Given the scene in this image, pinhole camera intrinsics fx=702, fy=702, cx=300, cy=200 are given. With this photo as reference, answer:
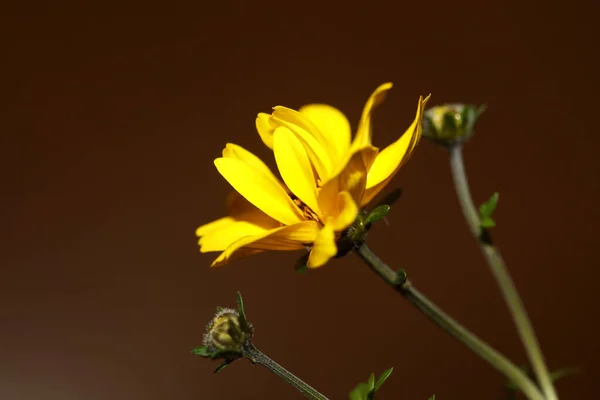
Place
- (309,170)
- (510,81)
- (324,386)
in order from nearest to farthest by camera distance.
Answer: (309,170) < (324,386) < (510,81)

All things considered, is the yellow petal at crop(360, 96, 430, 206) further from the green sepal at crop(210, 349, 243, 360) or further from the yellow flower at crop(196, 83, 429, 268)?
the green sepal at crop(210, 349, 243, 360)

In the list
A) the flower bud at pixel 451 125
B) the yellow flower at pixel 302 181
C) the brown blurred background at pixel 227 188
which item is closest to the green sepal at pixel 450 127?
the flower bud at pixel 451 125

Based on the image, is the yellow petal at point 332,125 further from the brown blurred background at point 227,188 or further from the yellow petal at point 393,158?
the brown blurred background at point 227,188

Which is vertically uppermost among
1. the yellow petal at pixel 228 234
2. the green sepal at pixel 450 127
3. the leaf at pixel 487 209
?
the yellow petal at pixel 228 234

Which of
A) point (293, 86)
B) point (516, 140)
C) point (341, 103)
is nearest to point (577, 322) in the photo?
point (516, 140)

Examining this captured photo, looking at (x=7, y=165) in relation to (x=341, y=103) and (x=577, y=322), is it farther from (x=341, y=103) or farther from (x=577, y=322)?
(x=577, y=322)

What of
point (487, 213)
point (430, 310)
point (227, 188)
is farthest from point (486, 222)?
point (227, 188)

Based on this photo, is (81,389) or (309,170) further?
(81,389)
